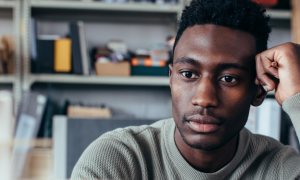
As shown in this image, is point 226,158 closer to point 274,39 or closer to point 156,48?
point 156,48

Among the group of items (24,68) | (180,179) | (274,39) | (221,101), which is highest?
(274,39)

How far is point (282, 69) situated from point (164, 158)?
43 cm

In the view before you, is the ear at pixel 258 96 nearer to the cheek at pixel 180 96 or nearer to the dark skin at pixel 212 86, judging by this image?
the dark skin at pixel 212 86

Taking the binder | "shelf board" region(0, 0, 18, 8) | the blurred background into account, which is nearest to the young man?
the blurred background

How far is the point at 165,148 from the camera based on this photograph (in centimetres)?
80

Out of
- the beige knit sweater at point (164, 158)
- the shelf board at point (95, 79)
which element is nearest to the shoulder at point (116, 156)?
the beige knit sweater at point (164, 158)

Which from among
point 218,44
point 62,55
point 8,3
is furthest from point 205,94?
point 8,3

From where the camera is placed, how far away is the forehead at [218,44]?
708 millimetres

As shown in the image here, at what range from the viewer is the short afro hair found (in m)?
0.74

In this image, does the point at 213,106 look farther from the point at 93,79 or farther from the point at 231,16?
the point at 93,79

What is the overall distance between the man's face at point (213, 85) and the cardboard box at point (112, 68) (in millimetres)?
1077

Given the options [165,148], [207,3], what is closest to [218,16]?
[207,3]

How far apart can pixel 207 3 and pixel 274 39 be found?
66.0 inches

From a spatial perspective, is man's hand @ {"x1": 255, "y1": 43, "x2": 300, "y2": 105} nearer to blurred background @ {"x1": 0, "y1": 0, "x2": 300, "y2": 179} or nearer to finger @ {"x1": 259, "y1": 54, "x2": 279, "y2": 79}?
finger @ {"x1": 259, "y1": 54, "x2": 279, "y2": 79}
